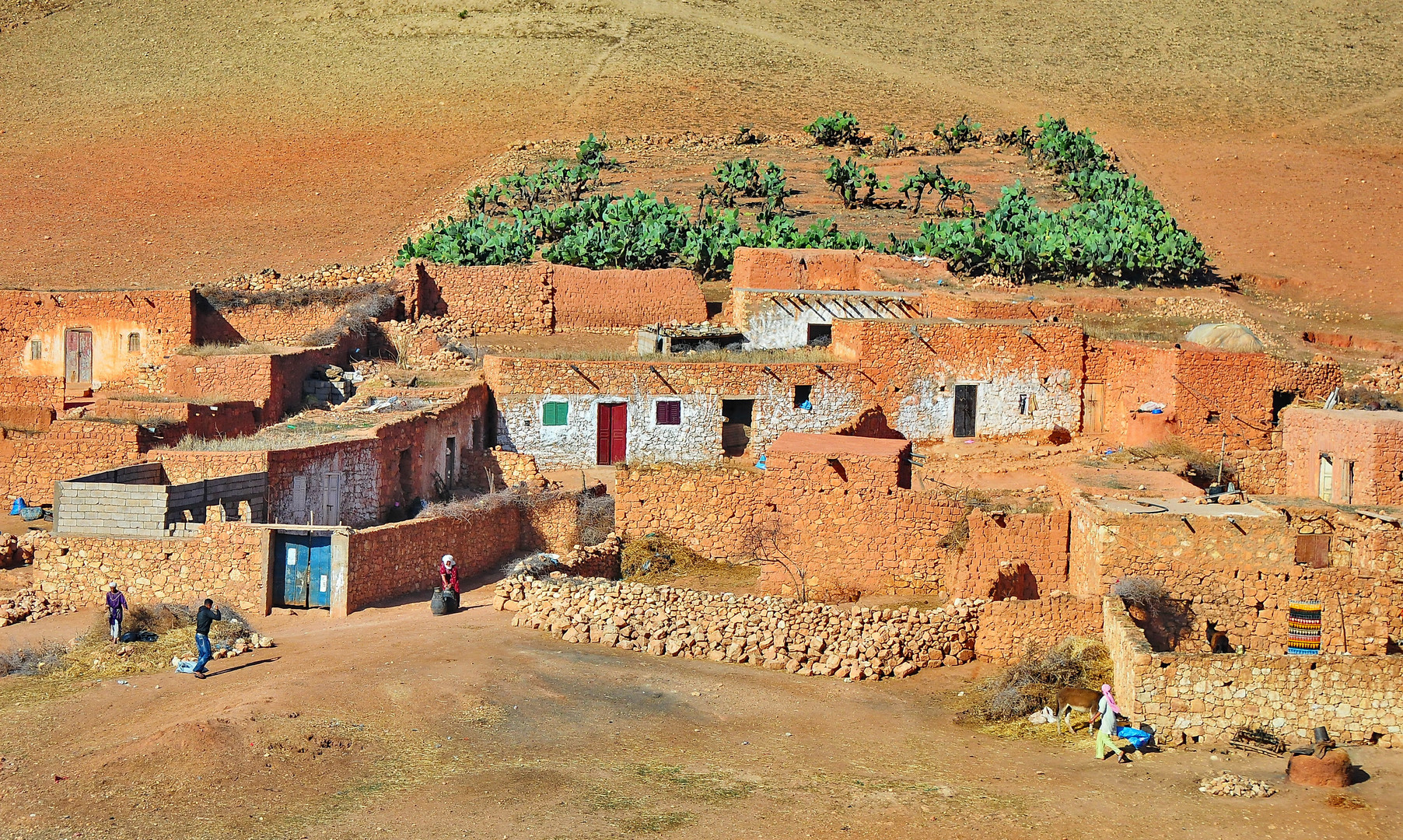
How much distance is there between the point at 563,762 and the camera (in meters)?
17.2

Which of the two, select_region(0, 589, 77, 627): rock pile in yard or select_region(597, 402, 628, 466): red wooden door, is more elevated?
select_region(597, 402, 628, 466): red wooden door

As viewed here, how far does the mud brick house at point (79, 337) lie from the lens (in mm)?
32250

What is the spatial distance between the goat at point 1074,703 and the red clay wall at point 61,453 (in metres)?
13.2

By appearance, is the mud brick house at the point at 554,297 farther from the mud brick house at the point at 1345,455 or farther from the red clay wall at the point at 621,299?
the mud brick house at the point at 1345,455

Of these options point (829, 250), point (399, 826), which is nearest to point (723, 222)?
point (829, 250)

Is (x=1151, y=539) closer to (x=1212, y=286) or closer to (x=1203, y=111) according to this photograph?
(x=1212, y=286)

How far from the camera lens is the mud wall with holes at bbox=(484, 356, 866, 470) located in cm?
2906

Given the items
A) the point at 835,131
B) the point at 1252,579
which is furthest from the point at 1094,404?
the point at 835,131

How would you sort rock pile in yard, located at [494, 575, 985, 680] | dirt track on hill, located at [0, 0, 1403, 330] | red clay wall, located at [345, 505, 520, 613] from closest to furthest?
rock pile in yard, located at [494, 575, 985, 680], red clay wall, located at [345, 505, 520, 613], dirt track on hill, located at [0, 0, 1403, 330]

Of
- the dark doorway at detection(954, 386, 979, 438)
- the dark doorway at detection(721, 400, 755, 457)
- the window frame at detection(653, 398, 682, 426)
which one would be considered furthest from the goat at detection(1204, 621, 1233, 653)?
the window frame at detection(653, 398, 682, 426)

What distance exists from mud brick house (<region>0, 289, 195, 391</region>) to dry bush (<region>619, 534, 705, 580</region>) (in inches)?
457

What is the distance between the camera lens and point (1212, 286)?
41.2 m

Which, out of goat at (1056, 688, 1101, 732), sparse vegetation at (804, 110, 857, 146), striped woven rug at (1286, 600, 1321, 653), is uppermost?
sparse vegetation at (804, 110, 857, 146)

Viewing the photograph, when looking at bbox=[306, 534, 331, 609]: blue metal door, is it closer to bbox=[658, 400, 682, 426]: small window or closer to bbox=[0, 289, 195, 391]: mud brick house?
A: bbox=[658, 400, 682, 426]: small window
